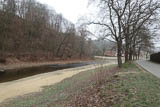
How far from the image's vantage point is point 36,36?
141 feet

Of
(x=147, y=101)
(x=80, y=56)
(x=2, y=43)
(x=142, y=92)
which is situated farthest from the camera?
(x=80, y=56)

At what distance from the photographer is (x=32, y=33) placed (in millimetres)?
40219

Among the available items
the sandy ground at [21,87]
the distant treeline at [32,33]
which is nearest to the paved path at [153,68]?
the sandy ground at [21,87]

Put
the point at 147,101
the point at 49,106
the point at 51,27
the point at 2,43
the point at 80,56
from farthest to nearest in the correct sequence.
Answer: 1. the point at 80,56
2. the point at 51,27
3. the point at 2,43
4. the point at 49,106
5. the point at 147,101

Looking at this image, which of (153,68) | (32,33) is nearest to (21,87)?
(153,68)

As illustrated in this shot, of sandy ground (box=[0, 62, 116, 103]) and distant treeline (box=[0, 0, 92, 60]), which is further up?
distant treeline (box=[0, 0, 92, 60])

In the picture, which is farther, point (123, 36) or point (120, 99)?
point (123, 36)

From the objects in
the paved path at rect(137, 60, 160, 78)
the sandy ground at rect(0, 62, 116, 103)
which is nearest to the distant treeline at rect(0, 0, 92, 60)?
the paved path at rect(137, 60, 160, 78)

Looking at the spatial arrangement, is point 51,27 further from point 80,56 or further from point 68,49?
point 80,56

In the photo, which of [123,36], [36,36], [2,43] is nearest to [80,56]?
[36,36]

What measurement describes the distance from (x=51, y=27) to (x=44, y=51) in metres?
11.0

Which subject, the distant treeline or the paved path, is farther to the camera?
the distant treeline

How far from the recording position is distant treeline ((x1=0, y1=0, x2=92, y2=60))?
3030 centimetres

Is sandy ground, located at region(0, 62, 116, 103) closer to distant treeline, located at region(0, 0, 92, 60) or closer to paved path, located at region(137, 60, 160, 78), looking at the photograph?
paved path, located at region(137, 60, 160, 78)
